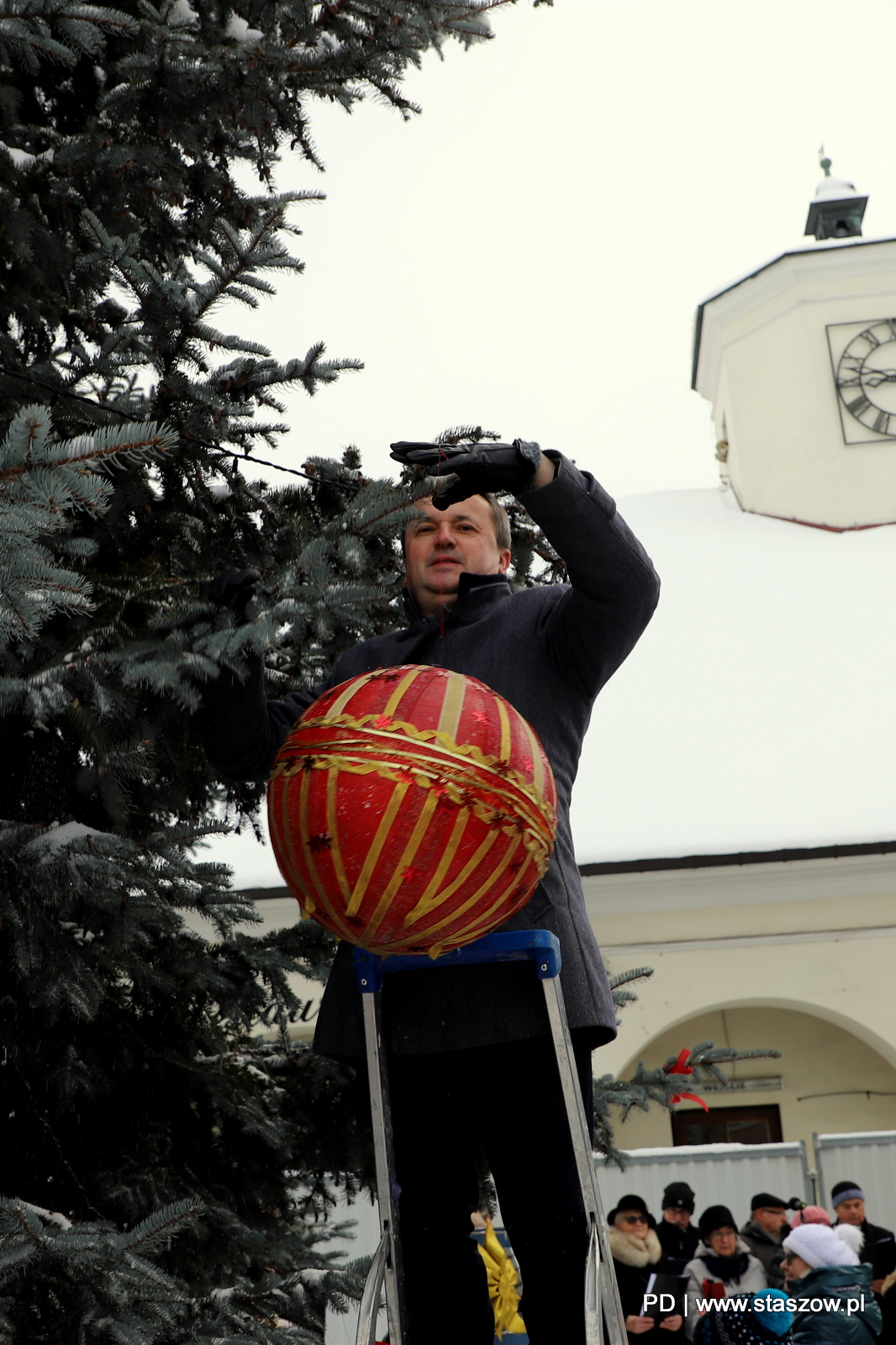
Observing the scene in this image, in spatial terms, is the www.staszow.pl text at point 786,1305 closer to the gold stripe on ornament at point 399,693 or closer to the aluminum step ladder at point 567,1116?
the aluminum step ladder at point 567,1116

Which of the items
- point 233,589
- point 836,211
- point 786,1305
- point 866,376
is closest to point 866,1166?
point 786,1305

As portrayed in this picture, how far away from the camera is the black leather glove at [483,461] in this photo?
197 centimetres

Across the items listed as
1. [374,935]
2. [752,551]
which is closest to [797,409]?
[752,551]

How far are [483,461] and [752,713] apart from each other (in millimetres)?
9349

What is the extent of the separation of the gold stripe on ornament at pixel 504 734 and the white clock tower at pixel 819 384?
1406 cm

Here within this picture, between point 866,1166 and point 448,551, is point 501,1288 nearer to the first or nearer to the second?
point 448,551

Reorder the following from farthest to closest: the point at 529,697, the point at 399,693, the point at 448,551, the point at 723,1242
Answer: the point at 723,1242 < the point at 448,551 < the point at 529,697 < the point at 399,693

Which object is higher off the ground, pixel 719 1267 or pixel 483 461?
pixel 483 461

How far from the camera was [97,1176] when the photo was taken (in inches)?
105

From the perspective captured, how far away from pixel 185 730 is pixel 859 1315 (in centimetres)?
381

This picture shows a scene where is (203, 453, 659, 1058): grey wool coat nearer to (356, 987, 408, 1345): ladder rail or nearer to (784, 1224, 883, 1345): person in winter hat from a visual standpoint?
(356, 987, 408, 1345): ladder rail

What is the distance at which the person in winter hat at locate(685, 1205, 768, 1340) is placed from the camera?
5172mm

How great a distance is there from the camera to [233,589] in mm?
2488

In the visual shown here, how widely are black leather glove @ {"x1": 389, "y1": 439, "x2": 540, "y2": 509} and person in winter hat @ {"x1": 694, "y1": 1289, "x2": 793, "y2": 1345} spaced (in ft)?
12.9
